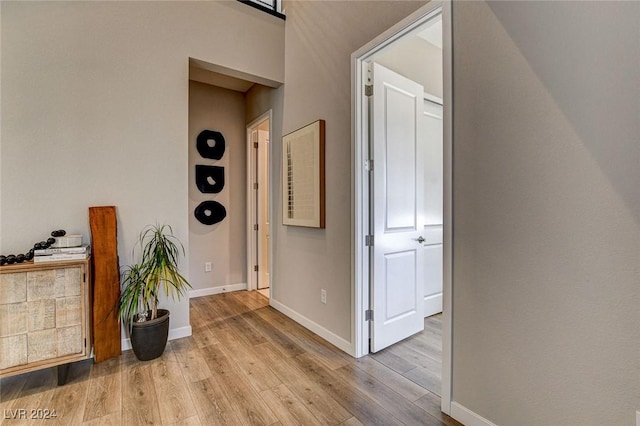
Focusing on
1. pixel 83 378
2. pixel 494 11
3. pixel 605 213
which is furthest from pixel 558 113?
pixel 83 378

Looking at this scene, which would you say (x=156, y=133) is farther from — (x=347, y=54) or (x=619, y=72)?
(x=619, y=72)

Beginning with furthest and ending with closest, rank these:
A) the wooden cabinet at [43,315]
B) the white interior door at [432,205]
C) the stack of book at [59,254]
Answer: the white interior door at [432,205], the stack of book at [59,254], the wooden cabinet at [43,315]

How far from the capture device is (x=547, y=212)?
4.27ft

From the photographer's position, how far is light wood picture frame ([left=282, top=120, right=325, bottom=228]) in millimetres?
→ 2658

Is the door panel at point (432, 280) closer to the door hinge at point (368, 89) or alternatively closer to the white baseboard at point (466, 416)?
the white baseboard at point (466, 416)

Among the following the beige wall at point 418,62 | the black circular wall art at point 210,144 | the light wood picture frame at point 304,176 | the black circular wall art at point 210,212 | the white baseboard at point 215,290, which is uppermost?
the beige wall at point 418,62

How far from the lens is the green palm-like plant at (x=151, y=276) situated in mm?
2299

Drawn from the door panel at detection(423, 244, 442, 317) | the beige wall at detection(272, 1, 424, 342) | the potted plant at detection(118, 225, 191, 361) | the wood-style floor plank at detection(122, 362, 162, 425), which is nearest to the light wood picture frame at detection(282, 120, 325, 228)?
the beige wall at detection(272, 1, 424, 342)

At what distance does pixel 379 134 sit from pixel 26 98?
2.59m

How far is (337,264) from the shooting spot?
253cm

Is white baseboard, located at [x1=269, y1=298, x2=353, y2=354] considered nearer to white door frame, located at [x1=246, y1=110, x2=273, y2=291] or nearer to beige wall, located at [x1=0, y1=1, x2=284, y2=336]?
white door frame, located at [x1=246, y1=110, x2=273, y2=291]

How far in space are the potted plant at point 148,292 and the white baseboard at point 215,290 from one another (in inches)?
52.4

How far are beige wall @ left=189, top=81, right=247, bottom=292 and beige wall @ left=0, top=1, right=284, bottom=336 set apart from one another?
3.85 ft

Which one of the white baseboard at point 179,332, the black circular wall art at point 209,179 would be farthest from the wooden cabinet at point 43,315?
the black circular wall art at point 209,179
